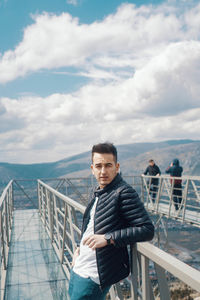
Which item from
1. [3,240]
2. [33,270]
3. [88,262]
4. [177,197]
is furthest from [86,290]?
[177,197]

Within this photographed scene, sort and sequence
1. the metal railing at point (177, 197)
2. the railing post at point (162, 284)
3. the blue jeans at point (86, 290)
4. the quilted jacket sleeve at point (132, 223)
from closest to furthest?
the railing post at point (162, 284)
the quilted jacket sleeve at point (132, 223)
the blue jeans at point (86, 290)
the metal railing at point (177, 197)

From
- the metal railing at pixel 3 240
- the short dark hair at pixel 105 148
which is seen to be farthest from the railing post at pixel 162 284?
the metal railing at pixel 3 240

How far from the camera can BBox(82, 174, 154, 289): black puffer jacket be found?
130 centimetres

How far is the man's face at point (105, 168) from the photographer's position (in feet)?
4.91

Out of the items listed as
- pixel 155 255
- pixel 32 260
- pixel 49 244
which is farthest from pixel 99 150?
pixel 49 244

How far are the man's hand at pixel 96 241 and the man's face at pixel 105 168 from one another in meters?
0.30

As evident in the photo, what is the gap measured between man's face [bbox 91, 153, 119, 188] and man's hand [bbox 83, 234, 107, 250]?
0.30 meters

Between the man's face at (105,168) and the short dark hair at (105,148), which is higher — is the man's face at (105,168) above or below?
below

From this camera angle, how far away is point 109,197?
4.69 ft

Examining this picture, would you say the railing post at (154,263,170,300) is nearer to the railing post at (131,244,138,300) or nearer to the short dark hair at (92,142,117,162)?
the railing post at (131,244,138,300)

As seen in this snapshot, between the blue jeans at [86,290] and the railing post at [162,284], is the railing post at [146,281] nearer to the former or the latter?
the railing post at [162,284]

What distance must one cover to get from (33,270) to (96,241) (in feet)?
8.64

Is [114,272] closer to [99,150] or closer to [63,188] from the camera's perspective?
[99,150]

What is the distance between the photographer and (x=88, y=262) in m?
1.44
